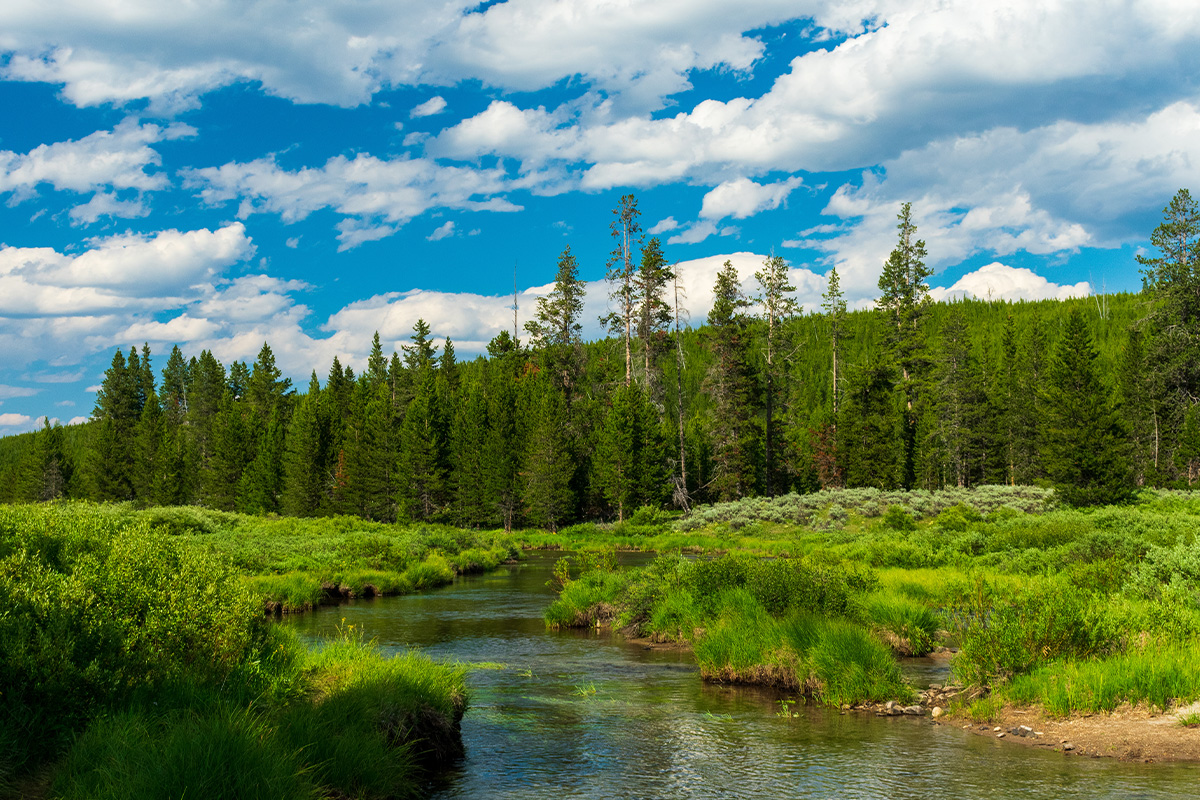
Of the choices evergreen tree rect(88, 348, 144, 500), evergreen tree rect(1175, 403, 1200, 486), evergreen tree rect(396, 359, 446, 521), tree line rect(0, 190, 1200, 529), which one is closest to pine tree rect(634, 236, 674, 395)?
tree line rect(0, 190, 1200, 529)

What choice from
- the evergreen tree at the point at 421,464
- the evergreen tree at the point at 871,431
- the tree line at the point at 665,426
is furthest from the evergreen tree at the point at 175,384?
the evergreen tree at the point at 871,431

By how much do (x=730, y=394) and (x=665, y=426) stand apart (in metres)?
7.22

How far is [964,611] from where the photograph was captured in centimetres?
1725

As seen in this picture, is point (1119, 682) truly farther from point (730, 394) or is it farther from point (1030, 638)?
point (730, 394)

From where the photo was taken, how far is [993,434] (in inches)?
2940

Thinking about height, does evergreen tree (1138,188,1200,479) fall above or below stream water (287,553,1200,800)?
above

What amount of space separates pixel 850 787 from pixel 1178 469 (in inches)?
3002

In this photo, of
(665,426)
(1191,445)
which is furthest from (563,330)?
(1191,445)

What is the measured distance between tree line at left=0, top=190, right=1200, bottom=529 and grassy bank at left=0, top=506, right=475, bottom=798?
44864 mm

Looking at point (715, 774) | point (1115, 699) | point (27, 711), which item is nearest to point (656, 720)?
point (715, 774)

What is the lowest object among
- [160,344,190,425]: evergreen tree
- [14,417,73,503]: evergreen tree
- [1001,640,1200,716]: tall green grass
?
[1001,640,1200,716]: tall green grass

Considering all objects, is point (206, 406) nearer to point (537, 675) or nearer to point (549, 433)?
point (549, 433)

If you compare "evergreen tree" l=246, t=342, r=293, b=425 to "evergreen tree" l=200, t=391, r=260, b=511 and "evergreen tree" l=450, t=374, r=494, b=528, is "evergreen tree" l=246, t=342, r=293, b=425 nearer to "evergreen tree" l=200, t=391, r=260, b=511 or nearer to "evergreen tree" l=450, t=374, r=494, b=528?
"evergreen tree" l=200, t=391, r=260, b=511

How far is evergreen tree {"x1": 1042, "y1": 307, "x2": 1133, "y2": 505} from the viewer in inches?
1650
